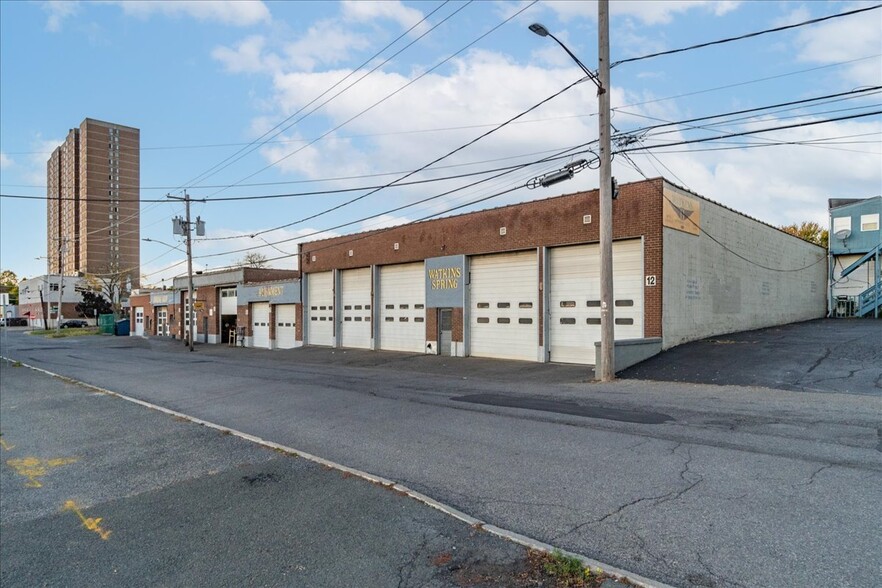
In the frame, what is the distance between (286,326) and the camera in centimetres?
3656

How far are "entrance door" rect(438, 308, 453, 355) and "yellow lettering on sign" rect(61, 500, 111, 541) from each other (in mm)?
18791

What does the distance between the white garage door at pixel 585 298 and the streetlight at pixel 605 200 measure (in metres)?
3.72

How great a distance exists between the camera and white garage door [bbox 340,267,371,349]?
30.0 m

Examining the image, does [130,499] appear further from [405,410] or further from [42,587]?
[405,410]

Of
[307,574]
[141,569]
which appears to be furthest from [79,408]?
[307,574]

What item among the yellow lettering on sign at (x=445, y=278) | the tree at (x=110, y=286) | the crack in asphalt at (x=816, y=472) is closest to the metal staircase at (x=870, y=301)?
the yellow lettering on sign at (x=445, y=278)

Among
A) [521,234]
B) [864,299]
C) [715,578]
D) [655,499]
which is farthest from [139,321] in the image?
[715,578]

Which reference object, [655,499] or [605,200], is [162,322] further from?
[655,499]

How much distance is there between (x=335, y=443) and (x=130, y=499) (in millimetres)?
2774

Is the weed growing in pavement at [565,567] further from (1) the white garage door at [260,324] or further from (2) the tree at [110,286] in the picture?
(2) the tree at [110,286]

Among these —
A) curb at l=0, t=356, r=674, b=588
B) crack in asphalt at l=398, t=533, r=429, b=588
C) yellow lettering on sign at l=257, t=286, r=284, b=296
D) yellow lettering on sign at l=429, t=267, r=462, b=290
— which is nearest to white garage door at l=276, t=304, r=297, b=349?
yellow lettering on sign at l=257, t=286, r=284, b=296

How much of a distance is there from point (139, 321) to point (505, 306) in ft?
177

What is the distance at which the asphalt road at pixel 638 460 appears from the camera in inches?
165

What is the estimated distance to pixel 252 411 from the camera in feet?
38.0
